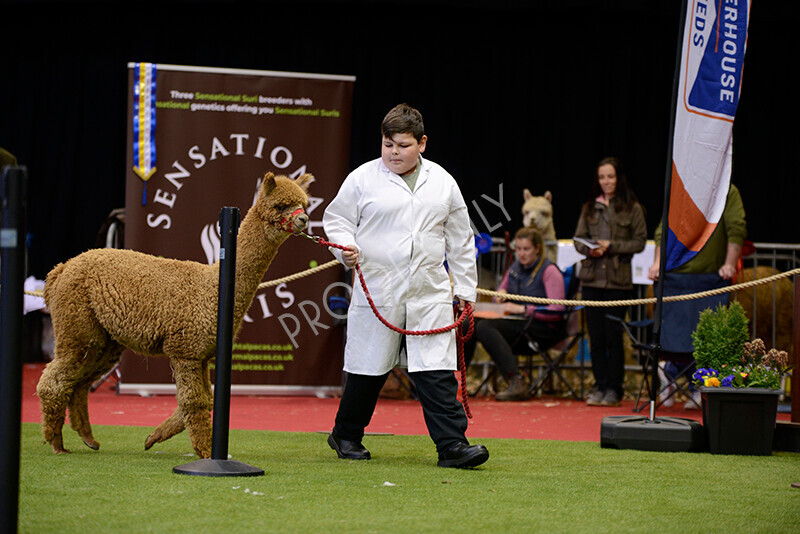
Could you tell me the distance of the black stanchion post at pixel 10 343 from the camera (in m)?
2.33

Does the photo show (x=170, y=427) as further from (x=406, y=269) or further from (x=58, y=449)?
(x=406, y=269)

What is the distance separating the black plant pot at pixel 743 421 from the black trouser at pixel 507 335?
2.98m

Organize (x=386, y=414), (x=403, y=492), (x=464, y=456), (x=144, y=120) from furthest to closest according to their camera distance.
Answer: (x=144, y=120) → (x=386, y=414) → (x=464, y=456) → (x=403, y=492)

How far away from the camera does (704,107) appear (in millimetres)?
4859

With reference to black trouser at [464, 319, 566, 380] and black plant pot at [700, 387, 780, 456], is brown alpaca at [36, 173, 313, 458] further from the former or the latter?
black trouser at [464, 319, 566, 380]

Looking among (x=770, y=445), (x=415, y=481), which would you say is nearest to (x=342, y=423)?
(x=415, y=481)

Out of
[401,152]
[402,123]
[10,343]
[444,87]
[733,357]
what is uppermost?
[444,87]

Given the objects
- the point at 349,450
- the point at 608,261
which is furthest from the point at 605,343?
the point at 349,450

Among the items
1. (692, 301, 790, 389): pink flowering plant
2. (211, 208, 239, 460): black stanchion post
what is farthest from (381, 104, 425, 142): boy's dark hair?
(692, 301, 790, 389): pink flowering plant

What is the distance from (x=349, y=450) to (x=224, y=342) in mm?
1039

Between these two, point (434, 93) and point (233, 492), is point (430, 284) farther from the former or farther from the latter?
point (434, 93)

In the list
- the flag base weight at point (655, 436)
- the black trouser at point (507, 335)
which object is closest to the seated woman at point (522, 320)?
the black trouser at point (507, 335)

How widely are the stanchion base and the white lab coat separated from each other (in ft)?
2.50

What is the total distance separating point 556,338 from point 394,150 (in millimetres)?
4172
